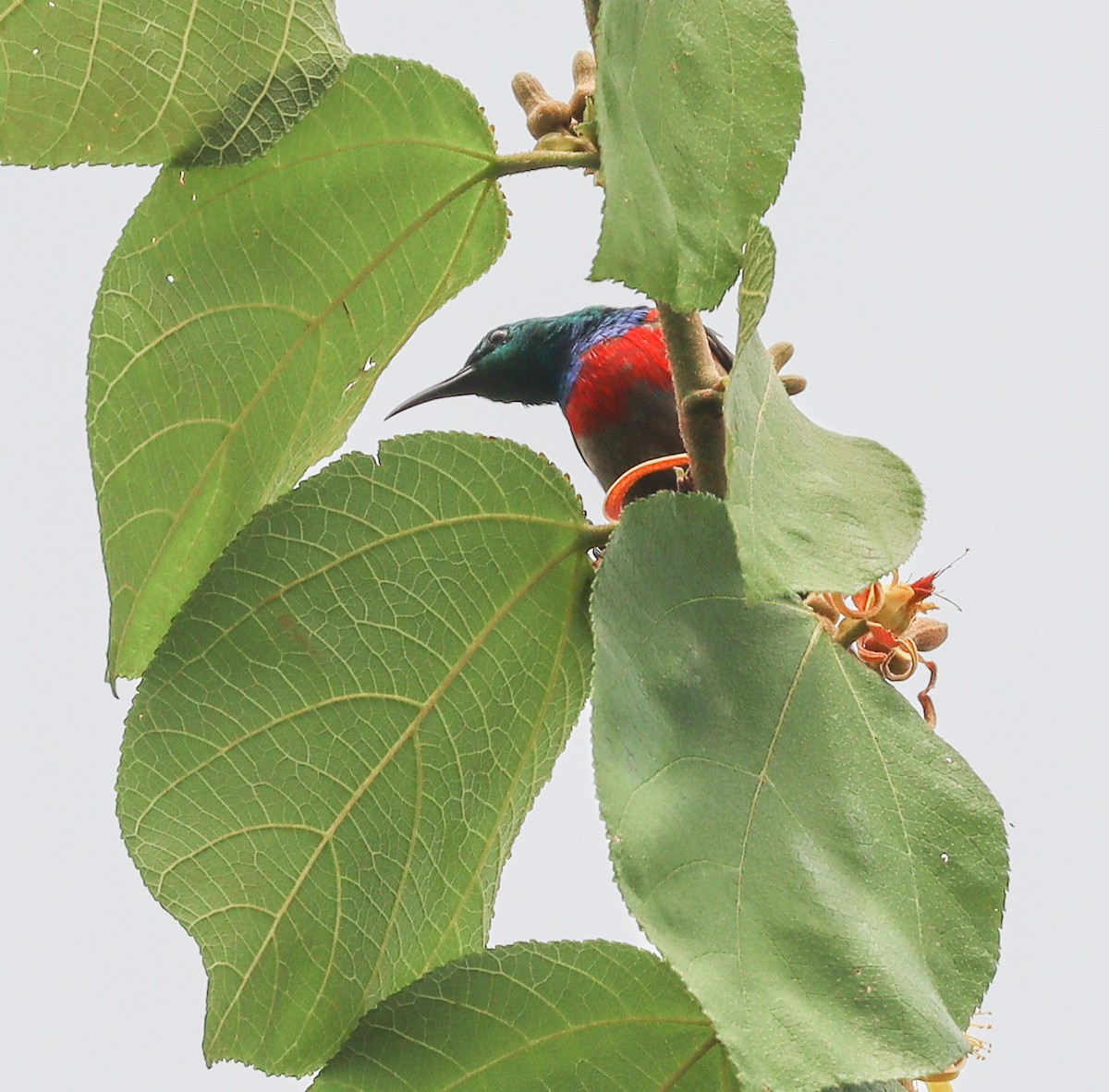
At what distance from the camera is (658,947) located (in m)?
0.42

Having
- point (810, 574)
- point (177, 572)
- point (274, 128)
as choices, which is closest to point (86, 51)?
point (274, 128)

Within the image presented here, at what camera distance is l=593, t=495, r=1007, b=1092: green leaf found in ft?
1.41

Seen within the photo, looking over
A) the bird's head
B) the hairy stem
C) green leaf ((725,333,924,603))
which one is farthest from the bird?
green leaf ((725,333,924,603))

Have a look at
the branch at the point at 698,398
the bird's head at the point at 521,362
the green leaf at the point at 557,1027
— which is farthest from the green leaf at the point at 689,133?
the bird's head at the point at 521,362

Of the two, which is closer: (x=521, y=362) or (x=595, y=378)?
(x=595, y=378)

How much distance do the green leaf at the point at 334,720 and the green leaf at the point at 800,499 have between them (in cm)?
15

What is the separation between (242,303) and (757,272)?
24cm

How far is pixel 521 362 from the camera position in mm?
1465

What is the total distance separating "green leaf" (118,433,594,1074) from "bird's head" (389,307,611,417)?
2.78 feet

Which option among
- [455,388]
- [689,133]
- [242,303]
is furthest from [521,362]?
[689,133]

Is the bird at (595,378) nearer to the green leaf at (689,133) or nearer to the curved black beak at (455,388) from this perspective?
the curved black beak at (455,388)

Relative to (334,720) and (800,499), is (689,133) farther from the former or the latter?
(334,720)


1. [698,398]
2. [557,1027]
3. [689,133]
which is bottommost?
[557,1027]

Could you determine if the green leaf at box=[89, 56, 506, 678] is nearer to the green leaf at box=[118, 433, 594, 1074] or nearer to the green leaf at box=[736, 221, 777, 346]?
the green leaf at box=[118, 433, 594, 1074]
